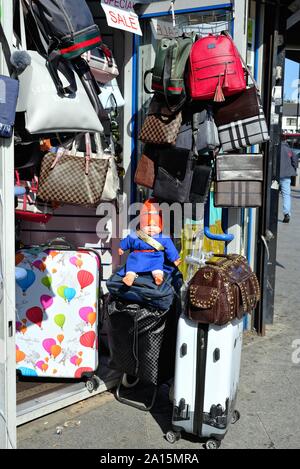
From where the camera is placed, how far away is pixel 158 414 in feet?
13.1

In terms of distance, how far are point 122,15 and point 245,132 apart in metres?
1.21

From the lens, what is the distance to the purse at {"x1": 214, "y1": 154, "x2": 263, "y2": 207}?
4.02 m

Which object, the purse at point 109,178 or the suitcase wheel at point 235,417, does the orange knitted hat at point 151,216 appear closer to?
the purse at point 109,178

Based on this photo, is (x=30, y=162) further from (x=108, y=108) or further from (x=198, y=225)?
(x=198, y=225)

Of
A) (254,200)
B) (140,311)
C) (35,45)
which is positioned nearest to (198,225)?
(254,200)

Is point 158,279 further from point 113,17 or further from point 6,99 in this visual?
point 113,17

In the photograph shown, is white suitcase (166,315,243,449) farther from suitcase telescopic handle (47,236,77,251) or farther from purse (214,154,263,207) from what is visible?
suitcase telescopic handle (47,236,77,251)

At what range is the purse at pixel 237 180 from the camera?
402 cm

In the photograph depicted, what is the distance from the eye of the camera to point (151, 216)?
3936mm

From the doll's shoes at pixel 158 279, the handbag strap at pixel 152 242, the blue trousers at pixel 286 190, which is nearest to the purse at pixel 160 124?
the handbag strap at pixel 152 242

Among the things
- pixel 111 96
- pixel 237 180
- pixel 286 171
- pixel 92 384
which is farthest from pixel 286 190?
pixel 92 384

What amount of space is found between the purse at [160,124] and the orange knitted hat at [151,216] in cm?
44

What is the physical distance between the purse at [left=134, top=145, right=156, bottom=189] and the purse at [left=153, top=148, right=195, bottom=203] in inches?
2.3

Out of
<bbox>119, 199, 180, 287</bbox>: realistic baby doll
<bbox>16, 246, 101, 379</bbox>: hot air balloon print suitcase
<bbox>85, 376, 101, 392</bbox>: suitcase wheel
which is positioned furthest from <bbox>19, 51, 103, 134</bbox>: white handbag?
<bbox>85, 376, 101, 392</bbox>: suitcase wheel
